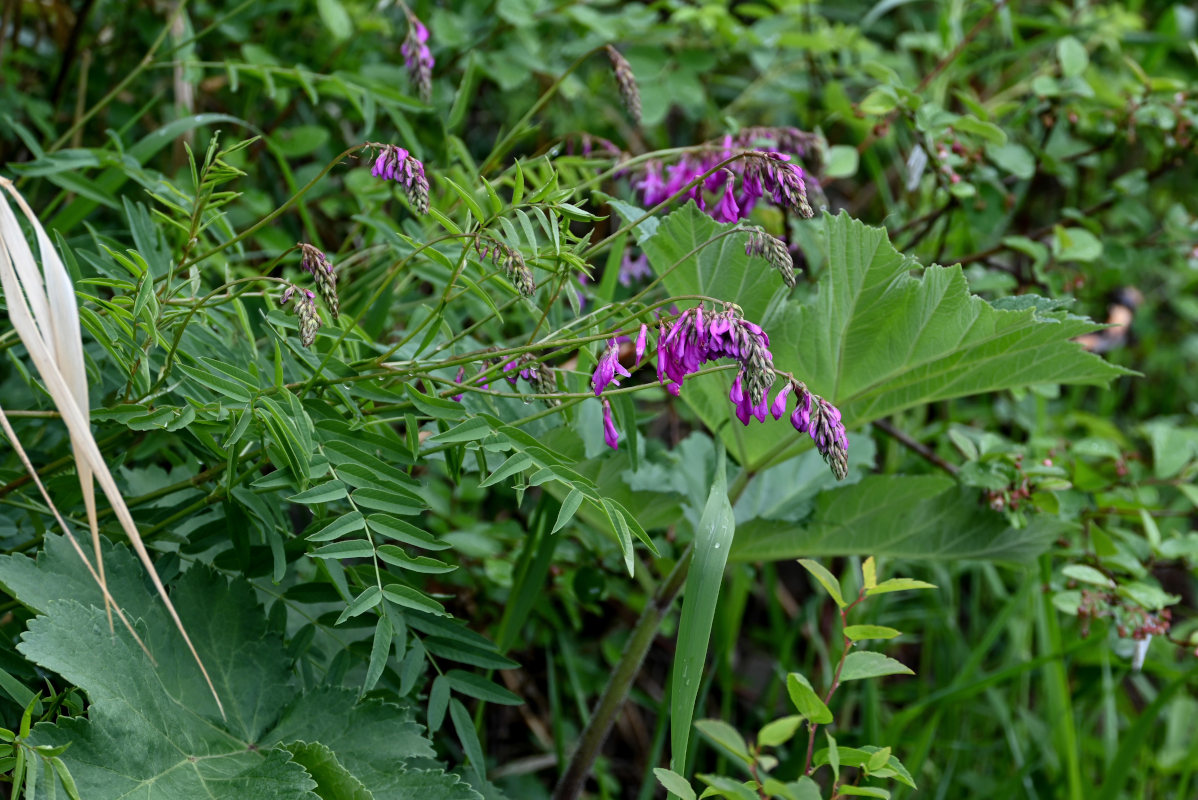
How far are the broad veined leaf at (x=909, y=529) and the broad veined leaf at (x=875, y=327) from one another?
0.16 metres

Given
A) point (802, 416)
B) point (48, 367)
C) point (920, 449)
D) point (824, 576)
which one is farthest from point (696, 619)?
point (920, 449)

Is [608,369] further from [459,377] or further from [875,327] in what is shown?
[875,327]

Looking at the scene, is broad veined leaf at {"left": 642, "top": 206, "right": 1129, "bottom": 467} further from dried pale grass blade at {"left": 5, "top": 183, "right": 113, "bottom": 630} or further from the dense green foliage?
dried pale grass blade at {"left": 5, "top": 183, "right": 113, "bottom": 630}

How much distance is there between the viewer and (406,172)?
1.12m

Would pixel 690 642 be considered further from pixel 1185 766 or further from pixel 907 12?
pixel 907 12

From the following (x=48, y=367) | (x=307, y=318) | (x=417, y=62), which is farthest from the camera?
(x=417, y=62)

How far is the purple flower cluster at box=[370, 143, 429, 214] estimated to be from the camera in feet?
3.64

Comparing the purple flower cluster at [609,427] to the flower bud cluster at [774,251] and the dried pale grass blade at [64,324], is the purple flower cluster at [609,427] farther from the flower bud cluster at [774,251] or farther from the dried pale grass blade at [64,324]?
the dried pale grass blade at [64,324]

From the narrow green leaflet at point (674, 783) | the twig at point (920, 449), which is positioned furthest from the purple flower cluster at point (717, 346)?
the twig at point (920, 449)

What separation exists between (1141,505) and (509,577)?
119 cm

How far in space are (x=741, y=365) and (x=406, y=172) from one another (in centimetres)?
45

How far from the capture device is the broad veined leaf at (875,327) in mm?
1287

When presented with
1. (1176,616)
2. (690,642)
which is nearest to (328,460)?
(690,642)

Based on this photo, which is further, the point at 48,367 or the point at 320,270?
the point at 320,270
